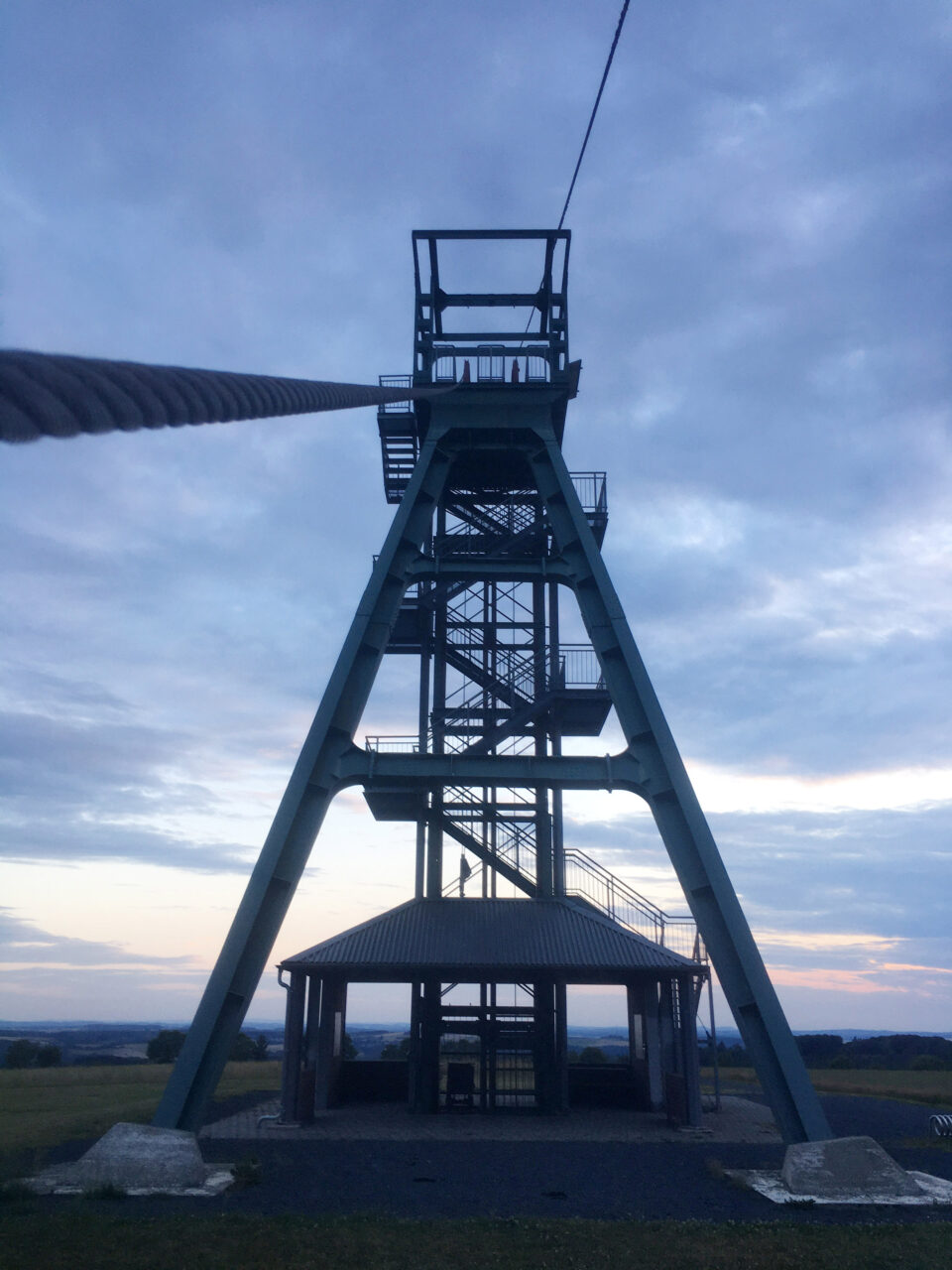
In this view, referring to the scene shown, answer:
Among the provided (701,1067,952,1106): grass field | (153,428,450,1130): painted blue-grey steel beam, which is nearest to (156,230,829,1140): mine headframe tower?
(153,428,450,1130): painted blue-grey steel beam

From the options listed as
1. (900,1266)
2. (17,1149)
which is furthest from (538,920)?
(900,1266)

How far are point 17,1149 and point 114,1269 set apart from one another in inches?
302

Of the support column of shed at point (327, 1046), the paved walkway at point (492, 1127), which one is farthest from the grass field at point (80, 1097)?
the support column of shed at point (327, 1046)

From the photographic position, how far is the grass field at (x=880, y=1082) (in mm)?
25500

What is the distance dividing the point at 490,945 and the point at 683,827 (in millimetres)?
6145

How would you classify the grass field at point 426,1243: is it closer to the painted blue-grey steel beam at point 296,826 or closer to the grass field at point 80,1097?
the painted blue-grey steel beam at point 296,826

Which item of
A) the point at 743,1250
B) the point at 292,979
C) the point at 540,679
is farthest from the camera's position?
the point at 540,679

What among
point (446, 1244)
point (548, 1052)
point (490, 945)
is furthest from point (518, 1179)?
point (548, 1052)

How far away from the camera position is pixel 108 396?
3217 mm

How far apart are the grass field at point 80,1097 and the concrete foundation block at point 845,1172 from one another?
35.3 ft

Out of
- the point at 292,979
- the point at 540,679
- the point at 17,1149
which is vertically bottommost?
the point at 17,1149

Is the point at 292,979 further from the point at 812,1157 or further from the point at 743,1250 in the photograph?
the point at 743,1250

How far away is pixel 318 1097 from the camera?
19625 mm

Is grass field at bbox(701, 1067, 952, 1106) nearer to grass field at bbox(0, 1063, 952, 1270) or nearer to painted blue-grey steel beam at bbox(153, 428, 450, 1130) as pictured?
grass field at bbox(0, 1063, 952, 1270)
